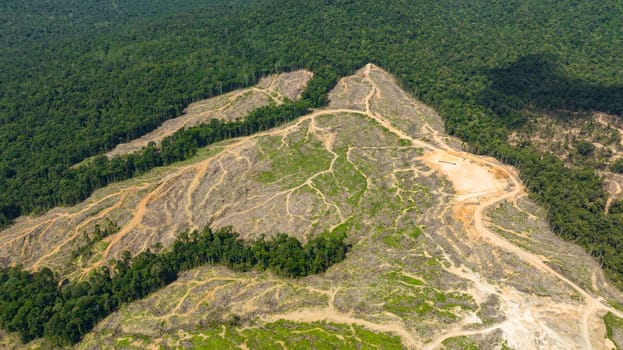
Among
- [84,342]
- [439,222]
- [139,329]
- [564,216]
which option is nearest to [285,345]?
[139,329]

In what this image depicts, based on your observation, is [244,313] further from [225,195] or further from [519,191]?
[519,191]

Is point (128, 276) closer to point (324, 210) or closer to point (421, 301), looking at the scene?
point (324, 210)

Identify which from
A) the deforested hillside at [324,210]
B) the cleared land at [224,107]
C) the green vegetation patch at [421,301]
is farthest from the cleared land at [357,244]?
the cleared land at [224,107]

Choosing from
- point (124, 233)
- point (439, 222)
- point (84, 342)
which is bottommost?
point (84, 342)

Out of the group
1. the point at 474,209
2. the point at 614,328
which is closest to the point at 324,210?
the point at 474,209

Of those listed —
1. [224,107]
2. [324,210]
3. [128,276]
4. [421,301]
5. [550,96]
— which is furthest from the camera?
[224,107]

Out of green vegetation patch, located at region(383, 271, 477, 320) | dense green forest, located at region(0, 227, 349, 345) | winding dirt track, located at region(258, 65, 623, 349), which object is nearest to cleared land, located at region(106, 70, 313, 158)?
winding dirt track, located at region(258, 65, 623, 349)

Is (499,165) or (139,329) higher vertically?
(499,165)
